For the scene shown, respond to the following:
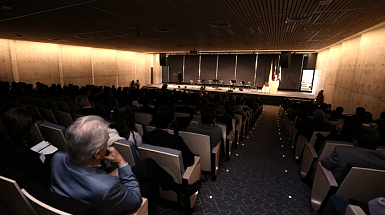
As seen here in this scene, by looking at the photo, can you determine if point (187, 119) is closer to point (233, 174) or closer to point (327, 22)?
point (233, 174)

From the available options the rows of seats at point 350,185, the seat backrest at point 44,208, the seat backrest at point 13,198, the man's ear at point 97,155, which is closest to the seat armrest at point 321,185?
the rows of seats at point 350,185

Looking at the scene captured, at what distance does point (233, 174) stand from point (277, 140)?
290 cm

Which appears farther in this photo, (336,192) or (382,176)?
(336,192)

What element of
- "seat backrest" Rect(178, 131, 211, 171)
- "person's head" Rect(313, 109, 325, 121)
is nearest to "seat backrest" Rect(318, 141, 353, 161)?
"person's head" Rect(313, 109, 325, 121)

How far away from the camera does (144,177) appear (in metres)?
1.89

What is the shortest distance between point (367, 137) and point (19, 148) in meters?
3.70

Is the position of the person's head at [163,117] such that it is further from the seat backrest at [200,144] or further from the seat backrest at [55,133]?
the seat backrest at [55,133]

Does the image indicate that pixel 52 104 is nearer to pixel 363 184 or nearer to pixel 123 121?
pixel 123 121

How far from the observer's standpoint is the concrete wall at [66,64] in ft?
33.6

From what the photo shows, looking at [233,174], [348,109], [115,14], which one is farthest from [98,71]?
[348,109]

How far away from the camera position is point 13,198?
1.36 meters

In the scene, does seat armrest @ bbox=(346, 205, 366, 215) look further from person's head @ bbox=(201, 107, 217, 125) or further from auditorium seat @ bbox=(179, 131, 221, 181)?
person's head @ bbox=(201, 107, 217, 125)

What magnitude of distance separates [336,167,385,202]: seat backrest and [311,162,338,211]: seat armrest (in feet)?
0.36

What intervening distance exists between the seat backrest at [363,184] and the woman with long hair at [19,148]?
3051 mm
